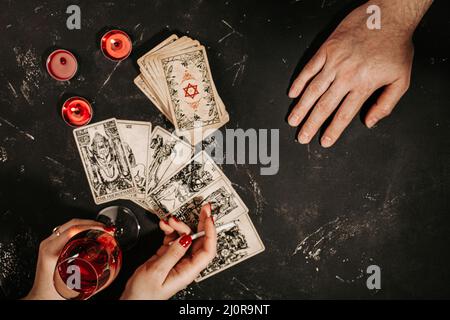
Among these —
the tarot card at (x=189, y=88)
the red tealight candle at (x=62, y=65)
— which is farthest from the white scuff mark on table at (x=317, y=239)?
the red tealight candle at (x=62, y=65)

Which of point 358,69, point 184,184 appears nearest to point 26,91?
point 184,184

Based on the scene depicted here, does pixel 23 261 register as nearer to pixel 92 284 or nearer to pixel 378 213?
pixel 92 284

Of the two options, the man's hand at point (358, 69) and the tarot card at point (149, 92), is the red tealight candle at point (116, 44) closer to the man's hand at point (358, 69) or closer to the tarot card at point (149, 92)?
the tarot card at point (149, 92)

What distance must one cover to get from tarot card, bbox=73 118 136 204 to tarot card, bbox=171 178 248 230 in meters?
0.26

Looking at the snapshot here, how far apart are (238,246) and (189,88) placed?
0.74 meters

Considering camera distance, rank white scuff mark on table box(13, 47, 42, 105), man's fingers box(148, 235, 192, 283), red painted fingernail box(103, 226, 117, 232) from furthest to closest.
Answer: white scuff mark on table box(13, 47, 42, 105) < red painted fingernail box(103, 226, 117, 232) < man's fingers box(148, 235, 192, 283)

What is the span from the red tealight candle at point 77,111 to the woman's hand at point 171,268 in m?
0.58

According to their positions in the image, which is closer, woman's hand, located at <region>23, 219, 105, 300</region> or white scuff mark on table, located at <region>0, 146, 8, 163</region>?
woman's hand, located at <region>23, 219, 105, 300</region>

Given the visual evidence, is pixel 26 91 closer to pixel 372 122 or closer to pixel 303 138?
pixel 303 138

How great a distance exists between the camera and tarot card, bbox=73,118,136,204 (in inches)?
67.4

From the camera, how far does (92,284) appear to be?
4.54 feet

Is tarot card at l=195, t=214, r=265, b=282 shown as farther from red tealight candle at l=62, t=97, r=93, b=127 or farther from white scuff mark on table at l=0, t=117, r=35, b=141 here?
white scuff mark on table at l=0, t=117, r=35, b=141

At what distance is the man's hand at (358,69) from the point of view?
1609mm

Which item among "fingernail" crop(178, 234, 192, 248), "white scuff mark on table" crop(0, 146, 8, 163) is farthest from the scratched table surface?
"fingernail" crop(178, 234, 192, 248)
